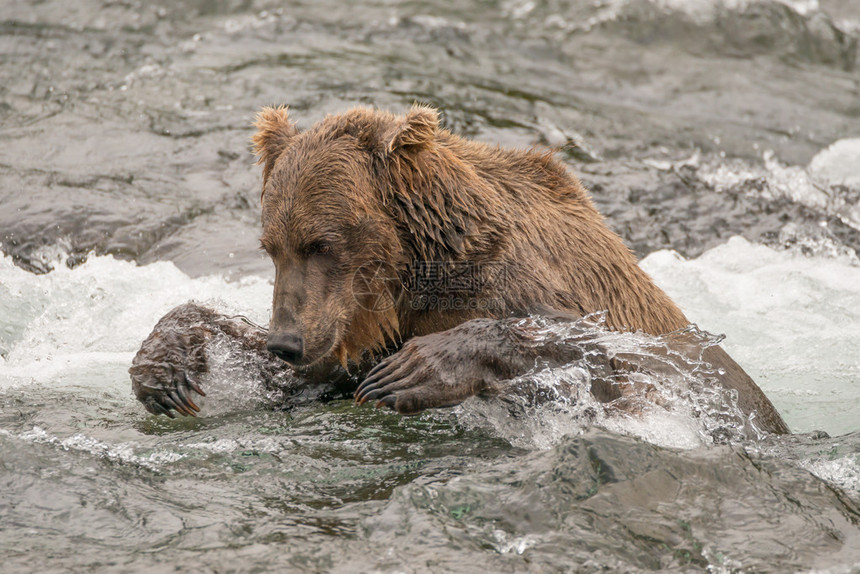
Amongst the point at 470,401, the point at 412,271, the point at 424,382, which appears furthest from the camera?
the point at 412,271

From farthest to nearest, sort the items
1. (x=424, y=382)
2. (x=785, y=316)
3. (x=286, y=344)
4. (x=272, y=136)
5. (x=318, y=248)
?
1. (x=785, y=316)
2. (x=272, y=136)
3. (x=318, y=248)
4. (x=286, y=344)
5. (x=424, y=382)

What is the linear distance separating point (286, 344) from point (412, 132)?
108 centimetres

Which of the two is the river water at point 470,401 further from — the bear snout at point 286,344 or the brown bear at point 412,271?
the bear snout at point 286,344

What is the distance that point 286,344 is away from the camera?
4160 millimetres

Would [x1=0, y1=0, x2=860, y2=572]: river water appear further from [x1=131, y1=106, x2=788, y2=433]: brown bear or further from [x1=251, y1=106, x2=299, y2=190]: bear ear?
[x1=251, y1=106, x2=299, y2=190]: bear ear

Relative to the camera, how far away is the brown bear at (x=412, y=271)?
13.7 ft

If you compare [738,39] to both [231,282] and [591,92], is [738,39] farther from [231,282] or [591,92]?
[231,282]

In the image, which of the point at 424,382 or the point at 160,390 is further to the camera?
the point at 160,390

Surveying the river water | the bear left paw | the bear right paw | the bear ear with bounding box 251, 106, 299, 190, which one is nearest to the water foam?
the river water

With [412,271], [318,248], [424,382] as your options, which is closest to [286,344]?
[318,248]

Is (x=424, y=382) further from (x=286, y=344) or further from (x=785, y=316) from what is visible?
(x=785, y=316)

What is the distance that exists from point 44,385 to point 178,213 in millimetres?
2969

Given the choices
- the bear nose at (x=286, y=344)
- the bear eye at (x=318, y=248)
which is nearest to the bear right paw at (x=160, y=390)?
the bear nose at (x=286, y=344)

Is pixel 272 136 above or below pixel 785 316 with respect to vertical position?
above
